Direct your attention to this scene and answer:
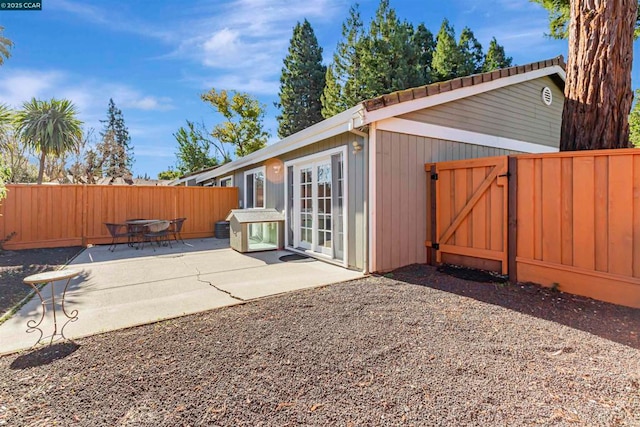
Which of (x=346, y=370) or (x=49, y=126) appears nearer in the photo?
(x=346, y=370)

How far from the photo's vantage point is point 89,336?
8.76ft

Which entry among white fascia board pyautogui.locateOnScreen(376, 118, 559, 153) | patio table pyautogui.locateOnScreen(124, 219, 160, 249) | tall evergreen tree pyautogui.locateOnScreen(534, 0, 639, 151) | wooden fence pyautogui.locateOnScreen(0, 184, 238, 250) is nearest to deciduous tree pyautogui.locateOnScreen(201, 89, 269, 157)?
wooden fence pyautogui.locateOnScreen(0, 184, 238, 250)

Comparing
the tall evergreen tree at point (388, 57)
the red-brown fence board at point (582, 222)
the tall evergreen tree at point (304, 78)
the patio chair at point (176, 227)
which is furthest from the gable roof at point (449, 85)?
the tall evergreen tree at point (304, 78)

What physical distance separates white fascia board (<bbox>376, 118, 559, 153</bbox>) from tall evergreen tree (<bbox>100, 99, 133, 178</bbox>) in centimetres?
2378

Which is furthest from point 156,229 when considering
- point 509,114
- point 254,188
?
point 509,114

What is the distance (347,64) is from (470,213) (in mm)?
16603

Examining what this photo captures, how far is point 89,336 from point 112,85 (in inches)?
662

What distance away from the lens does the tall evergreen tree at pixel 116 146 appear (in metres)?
22.0

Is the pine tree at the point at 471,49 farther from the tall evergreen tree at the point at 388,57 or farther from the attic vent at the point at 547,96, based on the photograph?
the attic vent at the point at 547,96

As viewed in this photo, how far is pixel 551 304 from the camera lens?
3.42 m

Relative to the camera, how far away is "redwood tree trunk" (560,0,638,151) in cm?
435

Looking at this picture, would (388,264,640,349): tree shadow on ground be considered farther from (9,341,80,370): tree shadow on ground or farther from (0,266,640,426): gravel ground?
(9,341,80,370): tree shadow on ground

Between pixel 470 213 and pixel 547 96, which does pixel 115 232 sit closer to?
pixel 470 213

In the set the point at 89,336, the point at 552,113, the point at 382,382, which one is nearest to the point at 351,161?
the point at 382,382
